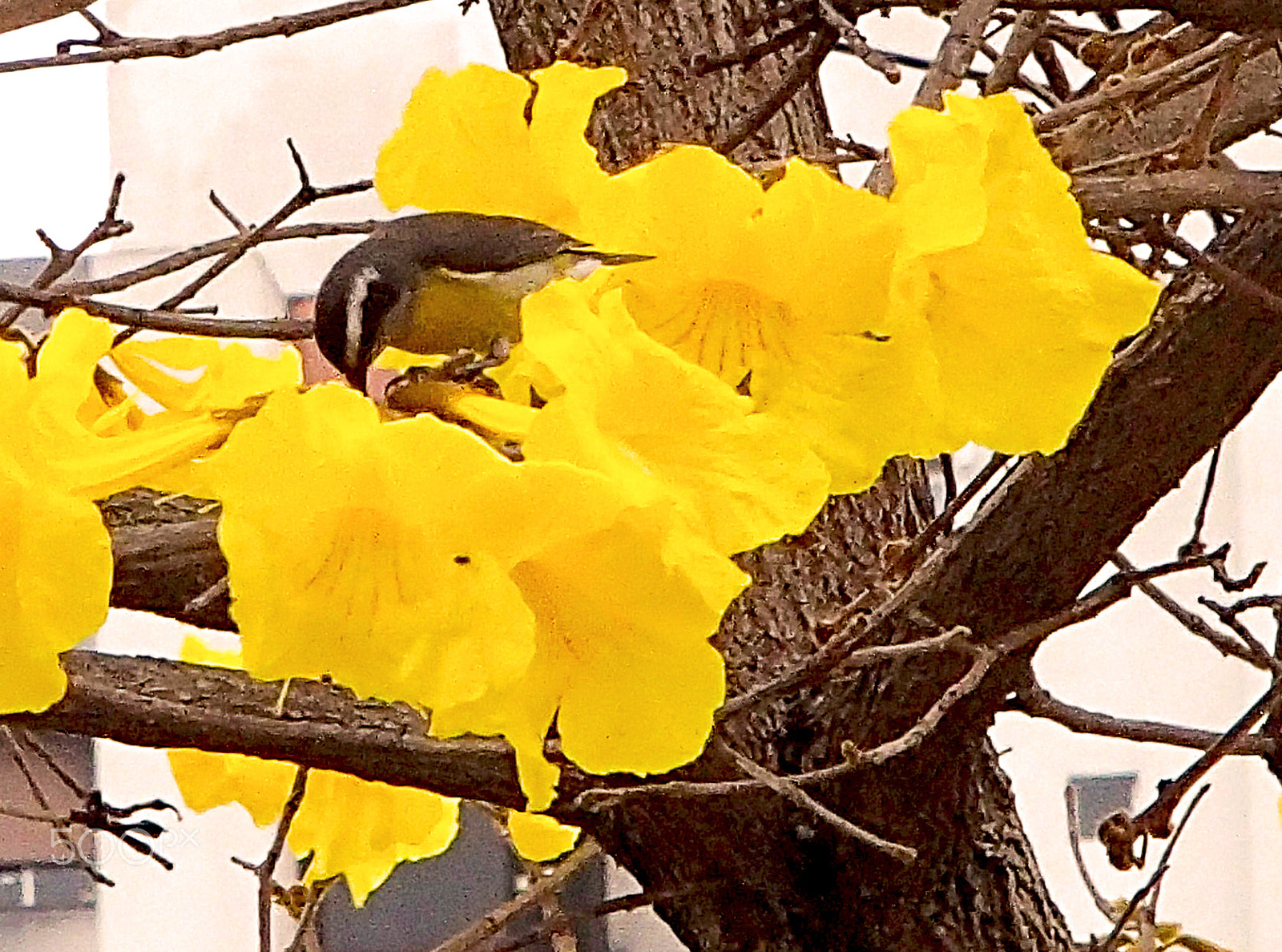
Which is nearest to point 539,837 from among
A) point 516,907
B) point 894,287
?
point 516,907

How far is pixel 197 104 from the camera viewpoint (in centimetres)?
149

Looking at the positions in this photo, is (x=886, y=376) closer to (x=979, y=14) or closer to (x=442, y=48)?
(x=979, y=14)

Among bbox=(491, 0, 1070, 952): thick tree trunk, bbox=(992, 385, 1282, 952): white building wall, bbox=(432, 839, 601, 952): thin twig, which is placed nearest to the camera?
bbox=(491, 0, 1070, 952): thick tree trunk

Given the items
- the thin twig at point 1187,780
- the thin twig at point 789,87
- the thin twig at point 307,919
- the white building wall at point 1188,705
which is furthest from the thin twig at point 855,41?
the white building wall at point 1188,705

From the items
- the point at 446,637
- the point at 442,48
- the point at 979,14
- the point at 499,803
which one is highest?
the point at 442,48

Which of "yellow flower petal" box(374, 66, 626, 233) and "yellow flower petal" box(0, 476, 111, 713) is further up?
"yellow flower petal" box(374, 66, 626, 233)

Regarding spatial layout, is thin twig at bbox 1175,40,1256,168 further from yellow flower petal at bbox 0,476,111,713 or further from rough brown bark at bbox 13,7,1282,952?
yellow flower petal at bbox 0,476,111,713

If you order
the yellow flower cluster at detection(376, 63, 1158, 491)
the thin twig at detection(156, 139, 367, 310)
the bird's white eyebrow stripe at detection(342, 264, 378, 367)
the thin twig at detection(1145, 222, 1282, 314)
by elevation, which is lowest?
the yellow flower cluster at detection(376, 63, 1158, 491)

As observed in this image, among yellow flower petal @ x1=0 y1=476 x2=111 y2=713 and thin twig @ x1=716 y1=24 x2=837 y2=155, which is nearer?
yellow flower petal @ x1=0 y1=476 x2=111 y2=713

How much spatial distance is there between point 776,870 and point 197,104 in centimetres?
111

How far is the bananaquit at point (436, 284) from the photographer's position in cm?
32

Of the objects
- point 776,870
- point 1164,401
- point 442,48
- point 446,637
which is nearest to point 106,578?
point 446,637

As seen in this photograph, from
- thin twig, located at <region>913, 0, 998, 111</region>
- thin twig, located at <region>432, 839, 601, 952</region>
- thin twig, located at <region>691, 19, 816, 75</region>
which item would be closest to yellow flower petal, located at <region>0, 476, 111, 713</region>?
thin twig, located at <region>913, 0, 998, 111</region>

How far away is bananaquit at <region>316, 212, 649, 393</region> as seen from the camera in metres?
0.32
